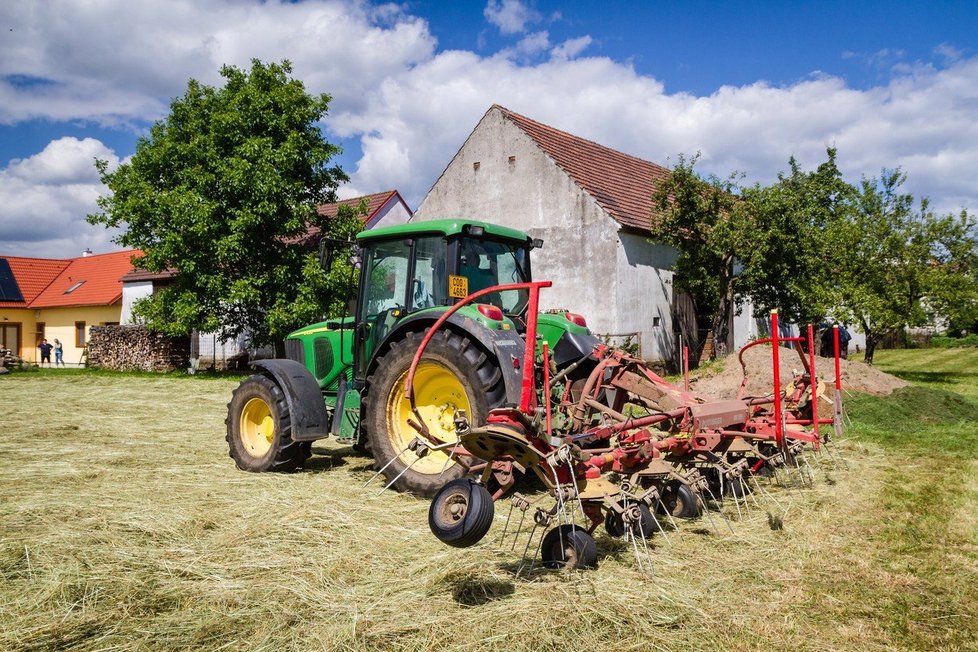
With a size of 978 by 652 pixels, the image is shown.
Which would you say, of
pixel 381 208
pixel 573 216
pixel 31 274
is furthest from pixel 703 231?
pixel 31 274

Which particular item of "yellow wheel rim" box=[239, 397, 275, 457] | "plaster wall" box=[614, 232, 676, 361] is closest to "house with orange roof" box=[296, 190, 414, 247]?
"plaster wall" box=[614, 232, 676, 361]

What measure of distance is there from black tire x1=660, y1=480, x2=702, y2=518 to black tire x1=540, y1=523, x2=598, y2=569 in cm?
132

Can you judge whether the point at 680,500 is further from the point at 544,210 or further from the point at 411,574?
the point at 544,210

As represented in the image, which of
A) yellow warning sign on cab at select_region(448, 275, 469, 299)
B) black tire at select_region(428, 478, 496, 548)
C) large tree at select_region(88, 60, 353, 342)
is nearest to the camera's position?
black tire at select_region(428, 478, 496, 548)

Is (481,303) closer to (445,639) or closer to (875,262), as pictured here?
(445,639)

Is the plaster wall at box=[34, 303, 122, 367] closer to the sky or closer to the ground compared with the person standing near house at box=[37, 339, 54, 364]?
closer to the sky

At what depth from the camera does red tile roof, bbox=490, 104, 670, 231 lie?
56.6ft

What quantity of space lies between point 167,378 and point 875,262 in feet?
61.5

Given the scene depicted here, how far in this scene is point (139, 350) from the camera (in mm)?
25141

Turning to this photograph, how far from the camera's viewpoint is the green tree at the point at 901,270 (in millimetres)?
16500

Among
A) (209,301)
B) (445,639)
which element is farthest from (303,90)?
(445,639)

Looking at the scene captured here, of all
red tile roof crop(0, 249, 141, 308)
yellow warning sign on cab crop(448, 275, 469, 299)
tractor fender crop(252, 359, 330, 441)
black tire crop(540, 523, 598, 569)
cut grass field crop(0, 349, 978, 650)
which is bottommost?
cut grass field crop(0, 349, 978, 650)

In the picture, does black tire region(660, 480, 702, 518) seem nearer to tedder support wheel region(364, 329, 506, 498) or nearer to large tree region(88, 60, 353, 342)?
tedder support wheel region(364, 329, 506, 498)

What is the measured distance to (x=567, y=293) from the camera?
683 inches
